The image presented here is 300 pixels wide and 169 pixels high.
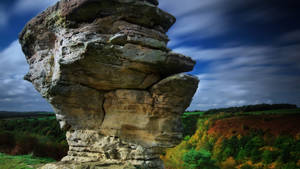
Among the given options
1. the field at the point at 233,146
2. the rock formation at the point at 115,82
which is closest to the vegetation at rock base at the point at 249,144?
the field at the point at 233,146

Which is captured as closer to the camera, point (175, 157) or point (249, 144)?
point (249, 144)

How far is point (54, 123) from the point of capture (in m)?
27.9

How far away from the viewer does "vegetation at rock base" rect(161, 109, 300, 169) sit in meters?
15.5

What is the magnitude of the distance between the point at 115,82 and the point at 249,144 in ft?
56.9

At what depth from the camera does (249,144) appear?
18547mm

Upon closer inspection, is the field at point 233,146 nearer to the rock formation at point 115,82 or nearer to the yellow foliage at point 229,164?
the yellow foliage at point 229,164

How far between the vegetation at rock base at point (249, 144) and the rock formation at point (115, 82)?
12.6m

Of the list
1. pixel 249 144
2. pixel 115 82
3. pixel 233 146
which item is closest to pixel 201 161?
pixel 233 146

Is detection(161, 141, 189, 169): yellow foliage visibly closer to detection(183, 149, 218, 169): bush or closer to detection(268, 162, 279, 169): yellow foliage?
detection(183, 149, 218, 169): bush

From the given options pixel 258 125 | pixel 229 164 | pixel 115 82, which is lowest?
pixel 229 164

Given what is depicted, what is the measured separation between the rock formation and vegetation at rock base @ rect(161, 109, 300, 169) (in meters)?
12.6

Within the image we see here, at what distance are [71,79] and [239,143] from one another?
19.1 m

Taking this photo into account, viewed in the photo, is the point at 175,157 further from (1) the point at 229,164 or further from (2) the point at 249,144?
(2) the point at 249,144

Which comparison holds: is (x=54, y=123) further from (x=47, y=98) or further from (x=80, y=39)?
(x=80, y=39)
